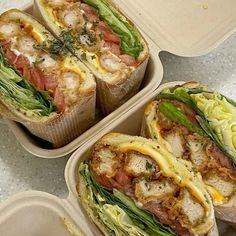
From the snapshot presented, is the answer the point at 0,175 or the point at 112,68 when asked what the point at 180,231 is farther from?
the point at 0,175

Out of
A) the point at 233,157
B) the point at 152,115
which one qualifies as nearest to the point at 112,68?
the point at 152,115

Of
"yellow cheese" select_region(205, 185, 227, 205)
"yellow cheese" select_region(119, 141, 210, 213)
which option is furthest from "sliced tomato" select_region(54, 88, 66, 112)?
"yellow cheese" select_region(205, 185, 227, 205)

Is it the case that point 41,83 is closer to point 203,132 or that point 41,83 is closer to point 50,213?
point 50,213

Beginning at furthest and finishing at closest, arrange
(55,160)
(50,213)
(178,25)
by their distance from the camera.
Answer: (178,25) < (55,160) < (50,213)

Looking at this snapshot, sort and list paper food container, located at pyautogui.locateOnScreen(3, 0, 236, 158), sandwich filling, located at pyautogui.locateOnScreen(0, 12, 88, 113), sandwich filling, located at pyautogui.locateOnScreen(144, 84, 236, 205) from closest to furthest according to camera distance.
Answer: sandwich filling, located at pyautogui.locateOnScreen(144, 84, 236, 205) → sandwich filling, located at pyautogui.locateOnScreen(0, 12, 88, 113) → paper food container, located at pyautogui.locateOnScreen(3, 0, 236, 158)

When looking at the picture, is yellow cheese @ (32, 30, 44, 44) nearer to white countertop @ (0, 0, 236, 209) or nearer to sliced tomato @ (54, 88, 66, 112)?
sliced tomato @ (54, 88, 66, 112)

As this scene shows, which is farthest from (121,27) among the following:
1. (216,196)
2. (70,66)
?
(216,196)
